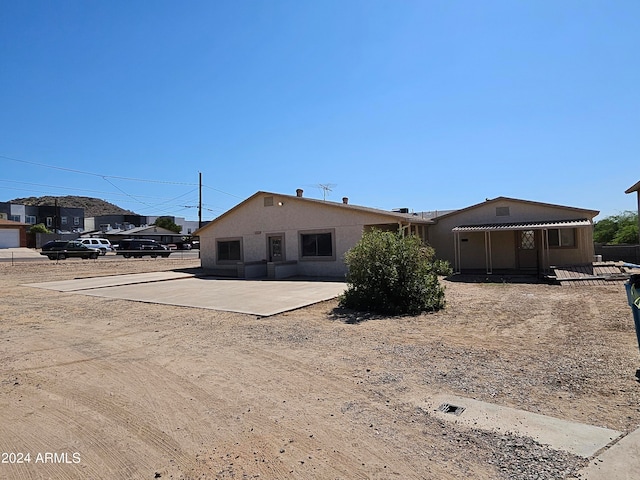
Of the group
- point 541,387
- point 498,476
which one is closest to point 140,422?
point 498,476

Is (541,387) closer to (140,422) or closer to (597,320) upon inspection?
(140,422)

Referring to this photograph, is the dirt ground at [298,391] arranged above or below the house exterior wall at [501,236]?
below

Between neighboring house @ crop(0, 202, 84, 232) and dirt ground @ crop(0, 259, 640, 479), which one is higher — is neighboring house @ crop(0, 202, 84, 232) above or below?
above

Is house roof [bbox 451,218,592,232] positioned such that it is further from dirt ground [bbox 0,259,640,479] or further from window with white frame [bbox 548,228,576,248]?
dirt ground [bbox 0,259,640,479]

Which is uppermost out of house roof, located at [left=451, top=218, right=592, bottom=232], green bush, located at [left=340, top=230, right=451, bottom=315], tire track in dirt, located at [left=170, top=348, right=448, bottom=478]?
house roof, located at [left=451, top=218, right=592, bottom=232]

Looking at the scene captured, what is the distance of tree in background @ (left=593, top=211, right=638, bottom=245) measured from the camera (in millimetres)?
30550

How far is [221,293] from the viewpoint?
47.1ft

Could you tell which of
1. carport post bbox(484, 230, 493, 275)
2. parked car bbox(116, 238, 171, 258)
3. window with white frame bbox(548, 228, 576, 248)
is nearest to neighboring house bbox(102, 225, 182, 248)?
parked car bbox(116, 238, 171, 258)

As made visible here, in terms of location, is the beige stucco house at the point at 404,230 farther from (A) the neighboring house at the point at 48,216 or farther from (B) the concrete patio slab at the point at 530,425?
(A) the neighboring house at the point at 48,216

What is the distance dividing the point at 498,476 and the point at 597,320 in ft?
23.2

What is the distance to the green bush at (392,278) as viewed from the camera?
10.2 metres

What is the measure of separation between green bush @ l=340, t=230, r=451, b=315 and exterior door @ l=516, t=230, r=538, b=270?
35.6 feet

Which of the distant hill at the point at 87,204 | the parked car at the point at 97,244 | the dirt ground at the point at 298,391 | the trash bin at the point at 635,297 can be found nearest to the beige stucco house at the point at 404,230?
the dirt ground at the point at 298,391

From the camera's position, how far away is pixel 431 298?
34.0ft
